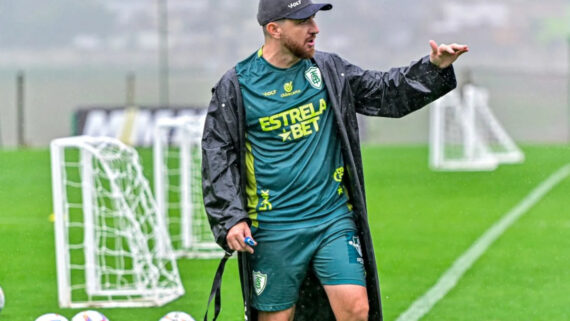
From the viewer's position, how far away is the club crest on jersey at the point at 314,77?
524 cm

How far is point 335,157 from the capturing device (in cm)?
528

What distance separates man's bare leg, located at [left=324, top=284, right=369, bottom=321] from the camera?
16.9 feet

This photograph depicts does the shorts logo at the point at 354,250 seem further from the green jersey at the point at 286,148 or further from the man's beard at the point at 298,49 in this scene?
the man's beard at the point at 298,49

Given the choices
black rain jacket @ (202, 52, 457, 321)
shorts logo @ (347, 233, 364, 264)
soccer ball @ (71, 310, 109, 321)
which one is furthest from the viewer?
soccer ball @ (71, 310, 109, 321)

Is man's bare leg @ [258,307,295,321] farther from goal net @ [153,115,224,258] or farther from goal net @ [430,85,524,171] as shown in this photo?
goal net @ [430,85,524,171]

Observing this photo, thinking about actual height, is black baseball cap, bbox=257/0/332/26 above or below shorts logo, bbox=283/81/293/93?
above

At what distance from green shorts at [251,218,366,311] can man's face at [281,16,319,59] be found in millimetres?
789

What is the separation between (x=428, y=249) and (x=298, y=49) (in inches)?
251

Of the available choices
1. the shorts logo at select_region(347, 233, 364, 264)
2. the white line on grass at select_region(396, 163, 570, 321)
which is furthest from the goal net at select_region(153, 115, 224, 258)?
the shorts logo at select_region(347, 233, 364, 264)

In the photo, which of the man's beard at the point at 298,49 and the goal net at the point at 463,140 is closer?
the man's beard at the point at 298,49

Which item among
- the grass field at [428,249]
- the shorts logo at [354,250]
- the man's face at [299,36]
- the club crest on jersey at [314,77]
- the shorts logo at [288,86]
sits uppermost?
the man's face at [299,36]

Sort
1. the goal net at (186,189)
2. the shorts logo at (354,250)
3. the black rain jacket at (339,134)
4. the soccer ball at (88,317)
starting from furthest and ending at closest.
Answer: the goal net at (186,189)
the soccer ball at (88,317)
the shorts logo at (354,250)
the black rain jacket at (339,134)

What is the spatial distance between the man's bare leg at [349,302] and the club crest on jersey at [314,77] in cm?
92

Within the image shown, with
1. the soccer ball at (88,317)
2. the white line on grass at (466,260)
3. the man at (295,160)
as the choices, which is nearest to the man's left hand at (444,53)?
the man at (295,160)
